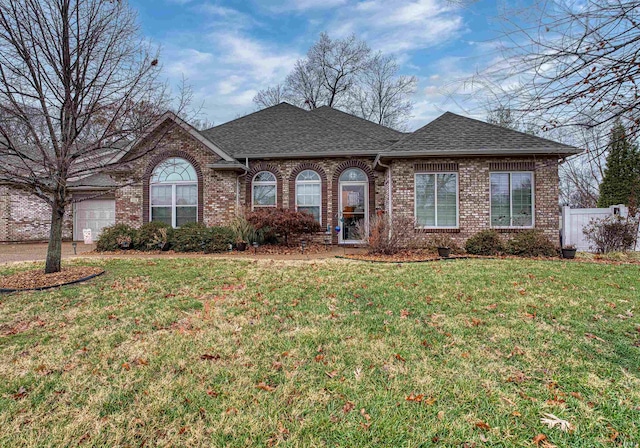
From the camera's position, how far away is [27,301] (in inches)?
213

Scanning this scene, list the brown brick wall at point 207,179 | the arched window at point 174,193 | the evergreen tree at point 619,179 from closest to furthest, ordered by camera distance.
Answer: the brown brick wall at point 207,179 → the arched window at point 174,193 → the evergreen tree at point 619,179

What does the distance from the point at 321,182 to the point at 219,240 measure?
452cm

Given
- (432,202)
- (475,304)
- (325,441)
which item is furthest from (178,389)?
(432,202)

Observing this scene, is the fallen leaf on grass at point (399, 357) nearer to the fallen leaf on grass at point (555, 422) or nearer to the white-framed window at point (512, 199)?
the fallen leaf on grass at point (555, 422)

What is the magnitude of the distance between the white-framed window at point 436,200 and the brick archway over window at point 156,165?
26.5ft

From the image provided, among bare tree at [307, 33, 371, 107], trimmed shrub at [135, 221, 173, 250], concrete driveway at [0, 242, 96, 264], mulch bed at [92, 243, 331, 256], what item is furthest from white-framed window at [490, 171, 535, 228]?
bare tree at [307, 33, 371, 107]

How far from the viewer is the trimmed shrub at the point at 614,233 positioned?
36.3ft

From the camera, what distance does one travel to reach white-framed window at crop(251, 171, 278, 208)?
13.6 m

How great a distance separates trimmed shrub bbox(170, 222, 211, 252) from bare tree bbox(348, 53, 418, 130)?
21.4 metres

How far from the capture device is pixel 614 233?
11.1m

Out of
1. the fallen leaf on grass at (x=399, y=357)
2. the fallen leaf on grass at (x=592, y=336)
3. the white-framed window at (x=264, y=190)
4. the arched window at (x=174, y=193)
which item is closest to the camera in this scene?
the fallen leaf on grass at (x=399, y=357)

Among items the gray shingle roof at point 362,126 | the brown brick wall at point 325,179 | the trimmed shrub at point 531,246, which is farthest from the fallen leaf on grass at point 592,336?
the gray shingle roof at point 362,126

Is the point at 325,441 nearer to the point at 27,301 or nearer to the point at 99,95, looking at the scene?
the point at 27,301

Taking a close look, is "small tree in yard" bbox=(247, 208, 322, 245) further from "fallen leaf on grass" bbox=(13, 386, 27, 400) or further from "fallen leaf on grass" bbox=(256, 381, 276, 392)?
"fallen leaf on grass" bbox=(13, 386, 27, 400)
